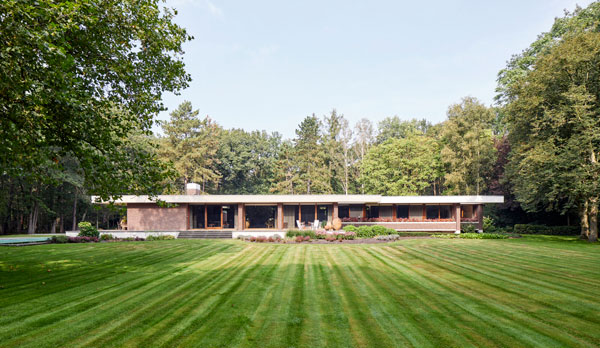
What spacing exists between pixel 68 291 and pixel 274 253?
27.6 feet

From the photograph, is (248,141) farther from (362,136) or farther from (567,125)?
(567,125)

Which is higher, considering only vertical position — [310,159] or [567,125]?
[310,159]

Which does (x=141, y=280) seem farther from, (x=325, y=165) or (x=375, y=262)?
(x=325, y=165)

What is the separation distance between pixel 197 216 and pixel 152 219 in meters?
3.59

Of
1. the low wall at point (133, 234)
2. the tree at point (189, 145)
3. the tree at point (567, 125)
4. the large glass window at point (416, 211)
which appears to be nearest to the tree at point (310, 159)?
the tree at point (189, 145)

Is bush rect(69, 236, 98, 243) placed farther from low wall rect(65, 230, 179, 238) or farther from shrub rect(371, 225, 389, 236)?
shrub rect(371, 225, 389, 236)

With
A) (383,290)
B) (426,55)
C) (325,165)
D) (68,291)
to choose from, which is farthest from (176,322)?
(325,165)

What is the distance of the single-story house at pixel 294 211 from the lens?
2475 cm

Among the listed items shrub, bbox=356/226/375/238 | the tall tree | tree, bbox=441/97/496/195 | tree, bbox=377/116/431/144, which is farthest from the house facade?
tree, bbox=377/116/431/144

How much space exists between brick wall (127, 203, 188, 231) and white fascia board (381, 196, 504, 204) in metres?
17.0

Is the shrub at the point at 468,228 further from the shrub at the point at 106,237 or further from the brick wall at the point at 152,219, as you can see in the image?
the shrub at the point at 106,237

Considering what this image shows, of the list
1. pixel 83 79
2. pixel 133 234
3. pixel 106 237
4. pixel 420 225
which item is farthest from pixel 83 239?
pixel 420 225

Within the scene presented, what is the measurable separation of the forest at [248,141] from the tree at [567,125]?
0.10 meters

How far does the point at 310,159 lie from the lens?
144ft
